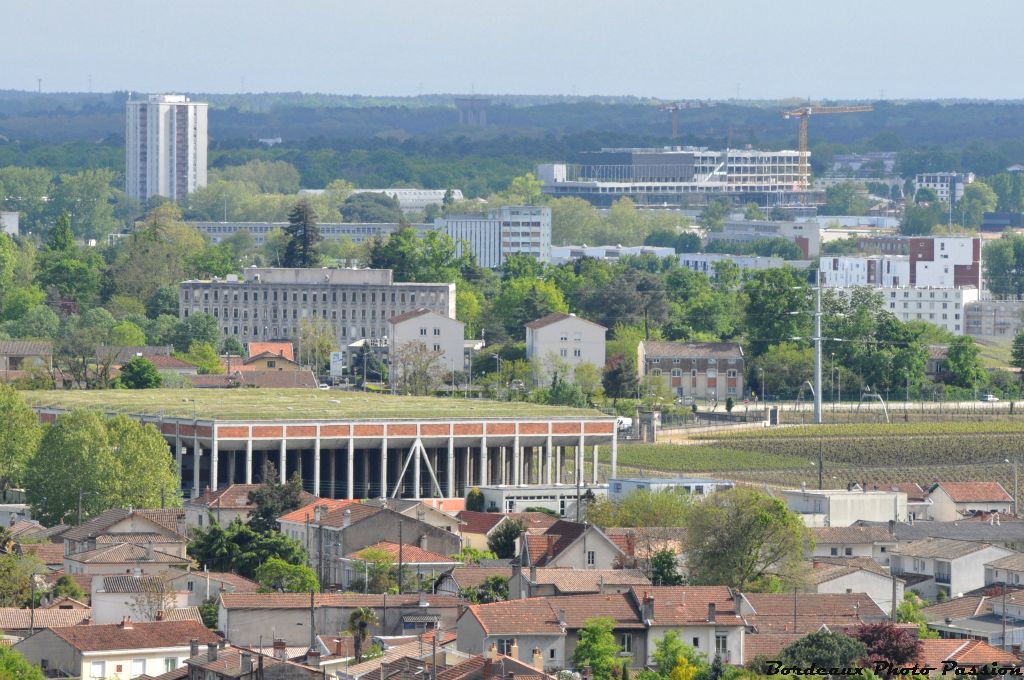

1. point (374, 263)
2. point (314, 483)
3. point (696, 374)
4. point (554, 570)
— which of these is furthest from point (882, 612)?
point (374, 263)

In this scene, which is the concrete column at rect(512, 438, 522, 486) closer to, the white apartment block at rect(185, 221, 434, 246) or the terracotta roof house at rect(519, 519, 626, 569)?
the terracotta roof house at rect(519, 519, 626, 569)

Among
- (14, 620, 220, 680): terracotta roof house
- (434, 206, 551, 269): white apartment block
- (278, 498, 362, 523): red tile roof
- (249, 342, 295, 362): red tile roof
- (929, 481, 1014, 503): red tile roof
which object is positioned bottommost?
(14, 620, 220, 680): terracotta roof house

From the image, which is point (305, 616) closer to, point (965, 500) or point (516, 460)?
point (965, 500)

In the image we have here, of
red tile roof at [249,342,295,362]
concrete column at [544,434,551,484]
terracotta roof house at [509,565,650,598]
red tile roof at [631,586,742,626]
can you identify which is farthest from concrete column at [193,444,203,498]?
red tile roof at [249,342,295,362]

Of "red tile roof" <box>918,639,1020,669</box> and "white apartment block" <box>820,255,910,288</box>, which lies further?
Answer: "white apartment block" <box>820,255,910,288</box>

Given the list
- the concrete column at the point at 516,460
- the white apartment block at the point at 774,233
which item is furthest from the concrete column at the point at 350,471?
the white apartment block at the point at 774,233

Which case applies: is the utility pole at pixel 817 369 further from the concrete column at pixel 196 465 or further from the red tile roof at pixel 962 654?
the red tile roof at pixel 962 654
